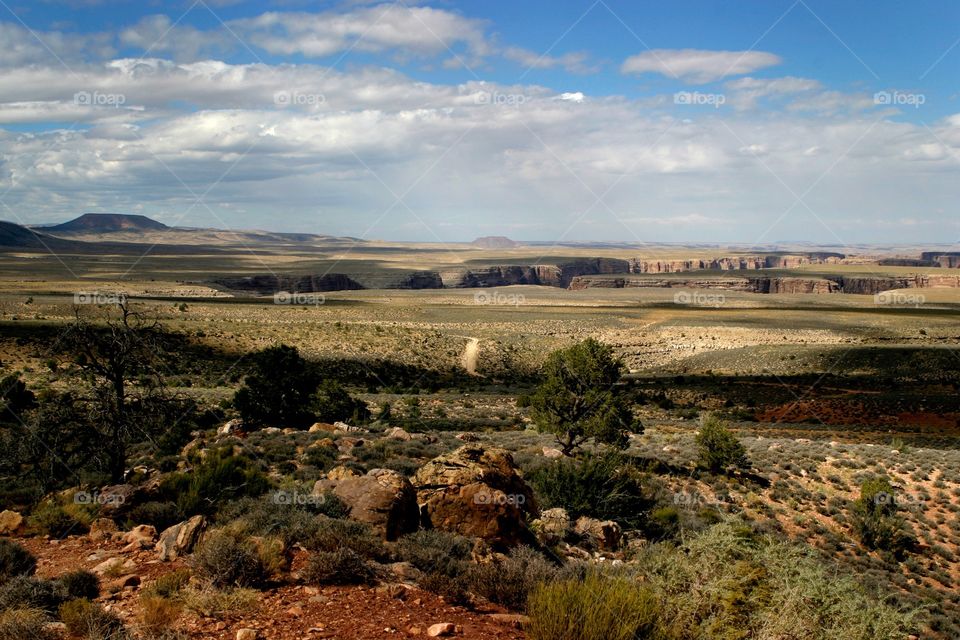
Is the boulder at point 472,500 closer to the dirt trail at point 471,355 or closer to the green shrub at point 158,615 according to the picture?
the green shrub at point 158,615

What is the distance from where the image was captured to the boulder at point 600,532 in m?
13.4

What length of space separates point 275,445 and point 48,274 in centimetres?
12895

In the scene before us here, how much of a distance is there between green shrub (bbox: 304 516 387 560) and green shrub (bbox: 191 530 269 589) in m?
0.91

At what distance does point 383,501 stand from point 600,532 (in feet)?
19.0

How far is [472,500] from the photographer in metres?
10.6

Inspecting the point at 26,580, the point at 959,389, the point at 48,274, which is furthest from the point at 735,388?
the point at 48,274

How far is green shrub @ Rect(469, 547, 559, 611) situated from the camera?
7.63m

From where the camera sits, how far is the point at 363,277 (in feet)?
553

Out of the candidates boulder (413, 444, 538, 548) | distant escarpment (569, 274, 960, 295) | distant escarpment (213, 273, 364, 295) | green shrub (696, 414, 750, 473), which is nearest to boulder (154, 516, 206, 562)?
boulder (413, 444, 538, 548)

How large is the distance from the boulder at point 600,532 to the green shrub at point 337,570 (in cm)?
675

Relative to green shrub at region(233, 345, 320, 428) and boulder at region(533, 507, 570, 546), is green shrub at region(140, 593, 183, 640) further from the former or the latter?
green shrub at region(233, 345, 320, 428)

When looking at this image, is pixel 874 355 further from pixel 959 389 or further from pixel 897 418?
pixel 897 418

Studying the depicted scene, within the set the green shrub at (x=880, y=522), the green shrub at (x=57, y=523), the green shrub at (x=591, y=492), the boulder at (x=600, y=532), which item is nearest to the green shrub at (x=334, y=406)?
the green shrub at (x=591, y=492)

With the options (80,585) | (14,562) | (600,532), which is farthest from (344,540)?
(600,532)
